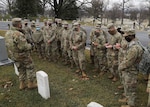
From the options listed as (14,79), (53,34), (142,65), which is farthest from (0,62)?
(142,65)

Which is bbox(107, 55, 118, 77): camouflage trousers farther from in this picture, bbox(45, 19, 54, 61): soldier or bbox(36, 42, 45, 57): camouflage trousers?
bbox(36, 42, 45, 57): camouflage trousers

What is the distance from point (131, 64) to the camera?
4711 millimetres

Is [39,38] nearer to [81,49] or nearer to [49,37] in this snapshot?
[49,37]

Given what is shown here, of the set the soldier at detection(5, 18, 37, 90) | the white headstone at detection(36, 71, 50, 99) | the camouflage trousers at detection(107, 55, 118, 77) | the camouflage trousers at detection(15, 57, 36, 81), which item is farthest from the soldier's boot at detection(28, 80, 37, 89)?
the camouflage trousers at detection(107, 55, 118, 77)

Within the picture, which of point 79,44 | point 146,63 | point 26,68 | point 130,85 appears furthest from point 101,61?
point 26,68

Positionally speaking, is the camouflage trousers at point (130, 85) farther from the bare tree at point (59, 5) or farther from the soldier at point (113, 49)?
the bare tree at point (59, 5)

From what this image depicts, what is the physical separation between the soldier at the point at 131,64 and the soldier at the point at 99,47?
253 centimetres

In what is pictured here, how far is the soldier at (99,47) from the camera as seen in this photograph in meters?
7.40

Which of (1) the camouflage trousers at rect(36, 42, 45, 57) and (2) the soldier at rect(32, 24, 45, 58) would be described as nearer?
(2) the soldier at rect(32, 24, 45, 58)

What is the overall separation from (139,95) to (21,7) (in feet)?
74.0

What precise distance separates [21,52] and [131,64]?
334 cm

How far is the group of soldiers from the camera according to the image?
4.88 metres

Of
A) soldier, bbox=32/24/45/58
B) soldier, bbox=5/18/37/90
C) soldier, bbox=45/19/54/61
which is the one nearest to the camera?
soldier, bbox=5/18/37/90

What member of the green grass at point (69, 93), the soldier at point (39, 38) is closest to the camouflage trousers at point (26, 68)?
the green grass at point (69, 93)
